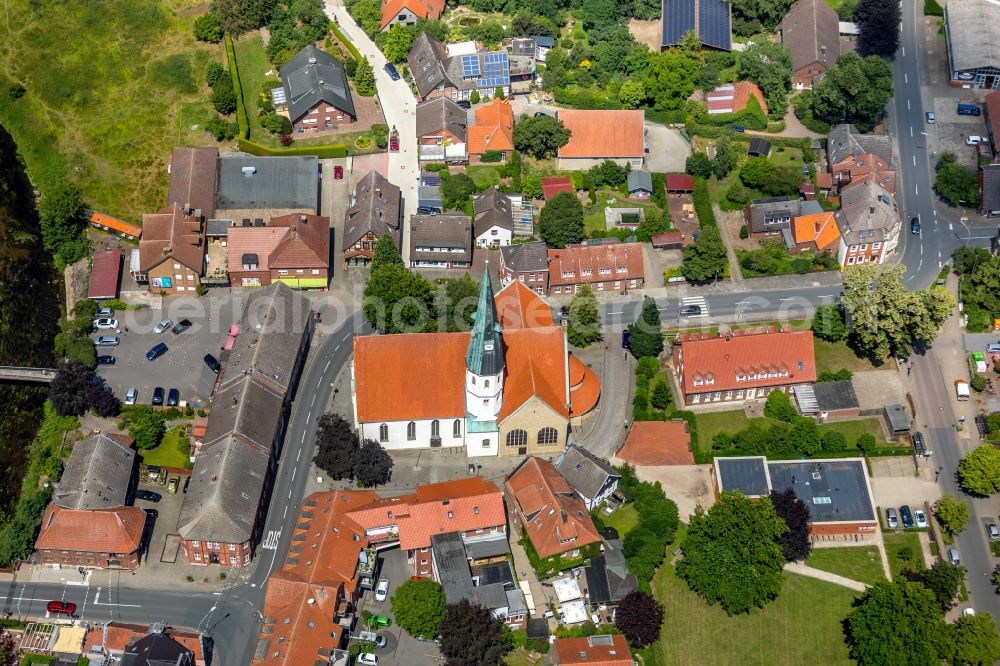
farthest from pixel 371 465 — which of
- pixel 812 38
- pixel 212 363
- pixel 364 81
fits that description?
pixel 812 38

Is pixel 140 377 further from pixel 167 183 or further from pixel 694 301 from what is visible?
pixel 694 301

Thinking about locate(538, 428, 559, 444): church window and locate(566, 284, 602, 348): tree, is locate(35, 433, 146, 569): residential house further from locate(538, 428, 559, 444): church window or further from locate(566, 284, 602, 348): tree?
locate(566, 284, 602, 348): tree

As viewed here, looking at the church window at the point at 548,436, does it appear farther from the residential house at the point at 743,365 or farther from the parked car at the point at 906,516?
the parked car at the point at 906,516

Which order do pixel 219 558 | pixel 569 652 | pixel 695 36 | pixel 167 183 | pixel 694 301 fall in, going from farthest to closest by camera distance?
pixel 695 36, pixel 167 183, pixel 694 301, pixel 219 558, pixel 569 652

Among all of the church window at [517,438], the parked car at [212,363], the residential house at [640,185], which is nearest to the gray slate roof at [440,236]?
the residential house at [640,185]

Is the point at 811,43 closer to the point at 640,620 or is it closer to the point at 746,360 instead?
the point at 746,360

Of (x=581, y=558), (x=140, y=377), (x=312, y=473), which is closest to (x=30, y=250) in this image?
(x=140, y=377)
